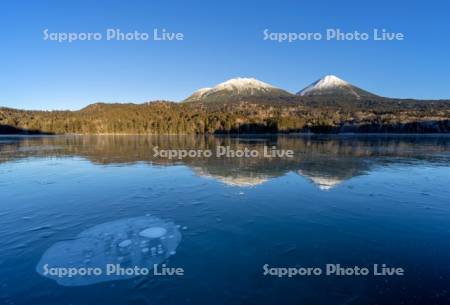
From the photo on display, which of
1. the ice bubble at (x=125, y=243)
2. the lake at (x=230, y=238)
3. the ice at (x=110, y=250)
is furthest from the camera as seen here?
the ice bubble at (x=125, y=243)

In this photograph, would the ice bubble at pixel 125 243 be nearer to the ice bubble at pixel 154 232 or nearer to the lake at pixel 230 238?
the lake at pixel 230 238

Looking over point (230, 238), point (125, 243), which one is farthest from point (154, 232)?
point (230, 238)

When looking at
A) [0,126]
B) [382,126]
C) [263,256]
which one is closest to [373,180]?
[263,256]

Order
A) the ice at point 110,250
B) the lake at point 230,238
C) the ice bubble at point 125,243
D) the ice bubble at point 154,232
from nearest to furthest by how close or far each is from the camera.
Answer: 1. the lake at point 230,238
2. the ice at point 110,250
3. the ice bubble at point 125,243
4. the ice bubble at point 154,232

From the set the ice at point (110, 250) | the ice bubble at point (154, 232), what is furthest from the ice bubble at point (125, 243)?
the ice bubble at point (154, 232)

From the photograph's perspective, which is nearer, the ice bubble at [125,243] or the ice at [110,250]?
the ice at [110,250]

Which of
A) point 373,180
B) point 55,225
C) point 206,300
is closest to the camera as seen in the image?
point 206,300

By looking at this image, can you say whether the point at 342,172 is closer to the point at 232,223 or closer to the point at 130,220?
the point at 232,223
